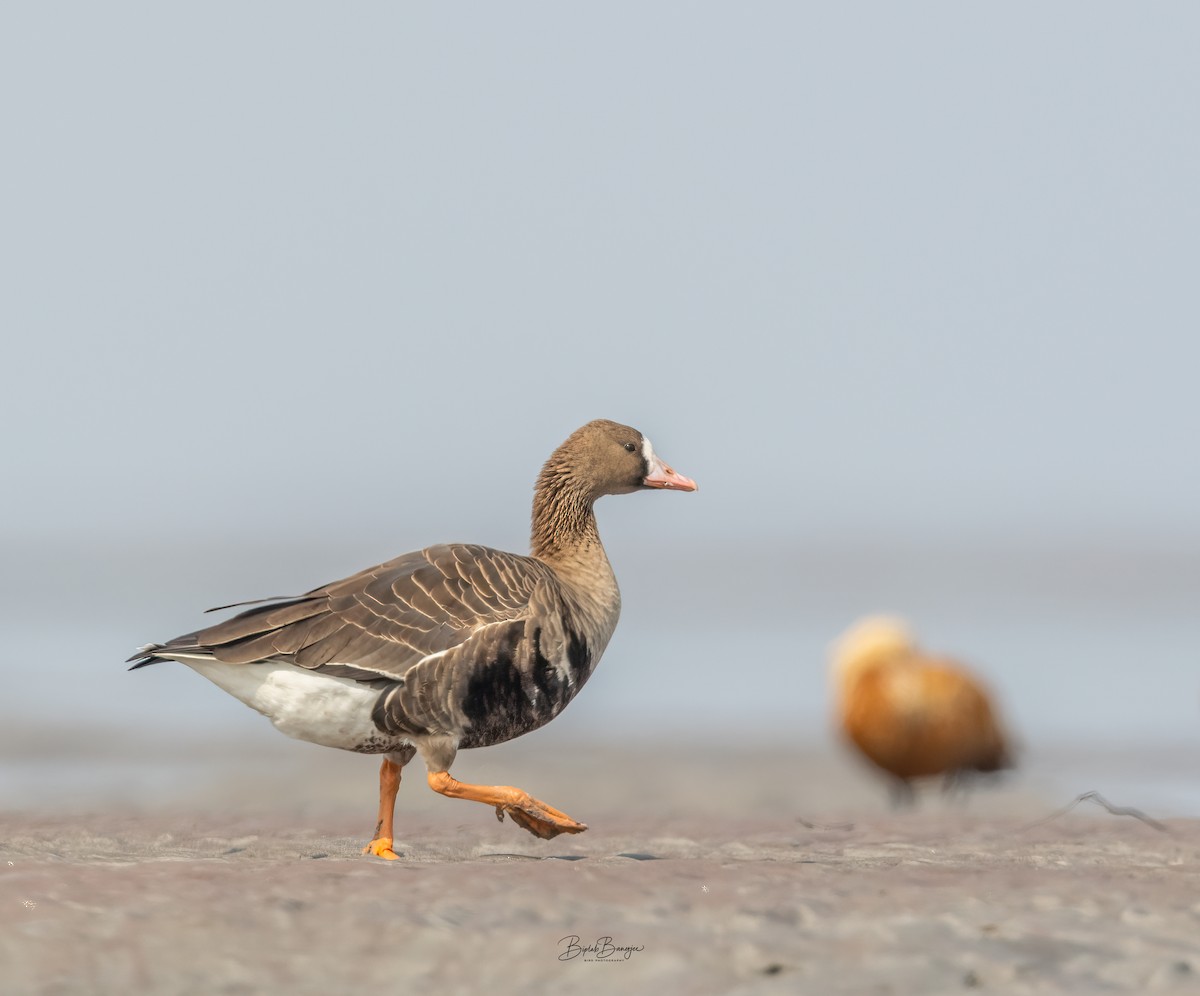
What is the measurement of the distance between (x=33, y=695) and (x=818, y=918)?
19.2 meters

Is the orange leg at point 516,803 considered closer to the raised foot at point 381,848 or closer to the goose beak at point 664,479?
the raised foot at point 381,848

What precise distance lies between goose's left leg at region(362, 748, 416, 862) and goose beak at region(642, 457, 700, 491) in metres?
2.48

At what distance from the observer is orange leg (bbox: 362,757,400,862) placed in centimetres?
772

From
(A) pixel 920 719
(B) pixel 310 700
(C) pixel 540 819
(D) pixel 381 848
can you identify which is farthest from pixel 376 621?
(A) pixel 920 719

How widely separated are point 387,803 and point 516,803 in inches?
27.4

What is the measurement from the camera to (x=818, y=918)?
18.0 feet

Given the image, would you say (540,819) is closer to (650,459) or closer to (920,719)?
(650,459)

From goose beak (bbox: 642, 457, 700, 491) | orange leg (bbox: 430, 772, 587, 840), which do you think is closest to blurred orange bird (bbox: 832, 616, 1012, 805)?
goose beak (bbox: 642, 457, 700, 491)

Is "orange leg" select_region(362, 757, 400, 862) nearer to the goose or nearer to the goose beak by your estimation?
the goose

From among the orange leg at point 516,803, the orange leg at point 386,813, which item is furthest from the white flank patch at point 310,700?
the orange leg at point 516,803

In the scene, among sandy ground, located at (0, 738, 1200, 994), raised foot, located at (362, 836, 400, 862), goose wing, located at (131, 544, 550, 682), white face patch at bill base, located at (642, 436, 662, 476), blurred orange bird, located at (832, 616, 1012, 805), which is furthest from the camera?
blurred orange bird, located at (832, 616, 1012, 805)

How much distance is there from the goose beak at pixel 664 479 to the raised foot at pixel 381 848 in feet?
9.82

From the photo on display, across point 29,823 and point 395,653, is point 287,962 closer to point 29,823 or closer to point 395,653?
point 395,653

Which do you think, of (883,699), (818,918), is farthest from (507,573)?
(883,699)
